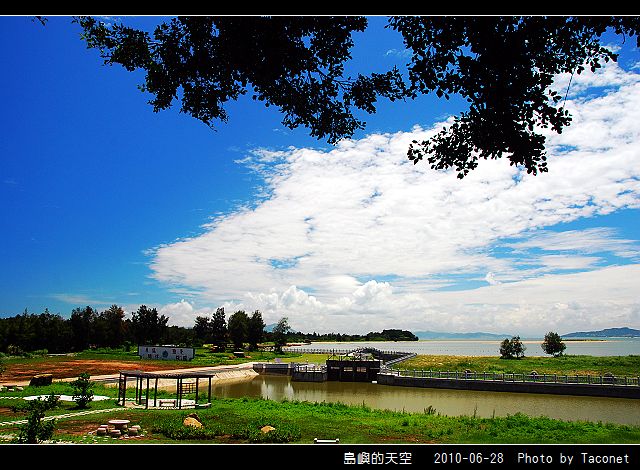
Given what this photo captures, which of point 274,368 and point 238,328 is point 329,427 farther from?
point 238,328

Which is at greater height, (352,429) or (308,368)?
(352,429)

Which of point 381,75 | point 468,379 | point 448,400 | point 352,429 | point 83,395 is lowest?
point 448,400

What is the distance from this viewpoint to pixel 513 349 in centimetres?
5266

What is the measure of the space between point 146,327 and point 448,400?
50943mm

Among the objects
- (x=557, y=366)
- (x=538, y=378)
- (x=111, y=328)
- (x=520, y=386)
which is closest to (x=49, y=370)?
(x=111, y=328)

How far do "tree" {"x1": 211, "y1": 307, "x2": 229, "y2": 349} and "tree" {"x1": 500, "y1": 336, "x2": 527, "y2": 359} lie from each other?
137ft

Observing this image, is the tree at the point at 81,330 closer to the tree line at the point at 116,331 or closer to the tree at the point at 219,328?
the tree line at the point at 116,331

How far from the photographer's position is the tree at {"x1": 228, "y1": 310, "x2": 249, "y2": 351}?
7138cm

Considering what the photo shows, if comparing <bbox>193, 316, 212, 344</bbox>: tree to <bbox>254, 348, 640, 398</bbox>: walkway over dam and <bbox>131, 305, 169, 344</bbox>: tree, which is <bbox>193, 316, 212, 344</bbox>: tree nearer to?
<bbox>131, 305, 169, 344</bbox>: tree

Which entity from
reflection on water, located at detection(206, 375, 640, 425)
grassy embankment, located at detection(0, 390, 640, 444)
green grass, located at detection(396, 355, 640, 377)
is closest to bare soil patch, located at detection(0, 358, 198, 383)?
reflection on water, located at detection(206, 375, 640, 425)
